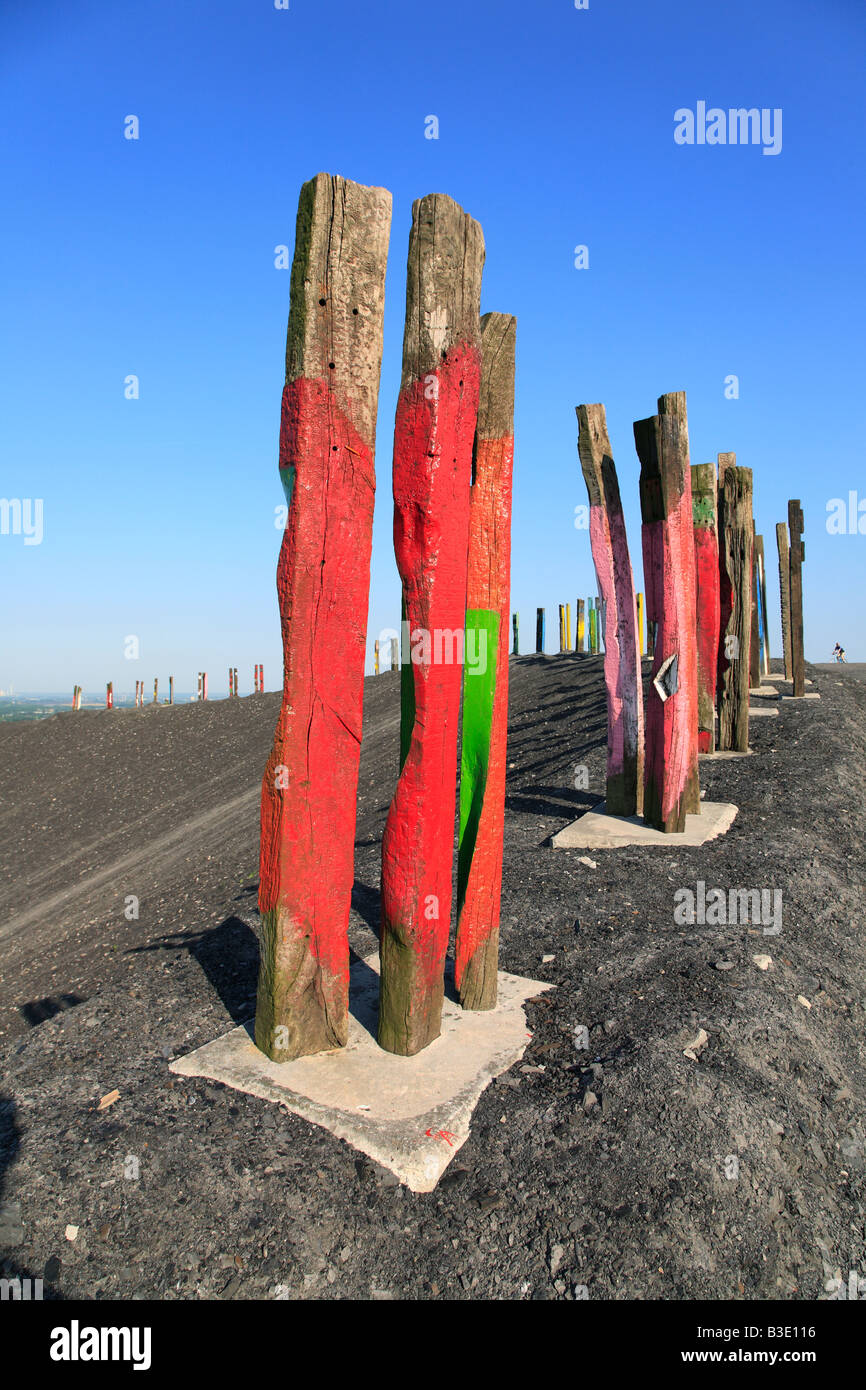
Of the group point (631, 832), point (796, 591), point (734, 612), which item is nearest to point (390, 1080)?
point (631, 832)

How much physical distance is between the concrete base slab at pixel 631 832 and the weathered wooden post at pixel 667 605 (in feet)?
0.47

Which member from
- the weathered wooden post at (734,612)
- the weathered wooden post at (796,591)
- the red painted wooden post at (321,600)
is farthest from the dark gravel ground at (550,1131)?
the weathered wooden post at (796,591)

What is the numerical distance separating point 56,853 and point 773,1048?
11.5m

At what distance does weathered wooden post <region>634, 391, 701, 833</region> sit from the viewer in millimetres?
6430

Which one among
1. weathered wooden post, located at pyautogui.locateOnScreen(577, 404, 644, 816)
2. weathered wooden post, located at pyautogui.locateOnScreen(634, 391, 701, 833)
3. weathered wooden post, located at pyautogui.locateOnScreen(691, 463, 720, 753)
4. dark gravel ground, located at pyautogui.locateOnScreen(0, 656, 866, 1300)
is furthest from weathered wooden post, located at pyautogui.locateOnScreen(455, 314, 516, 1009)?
weathered wooden post, located at pyautogui.locateOnScreen(691, 463, 720, 753)

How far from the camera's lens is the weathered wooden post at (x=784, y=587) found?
1280cm

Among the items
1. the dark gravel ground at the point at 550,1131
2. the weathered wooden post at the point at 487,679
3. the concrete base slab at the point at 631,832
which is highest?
the weathered wooden post at the point at 487,679

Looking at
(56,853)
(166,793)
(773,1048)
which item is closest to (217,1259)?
(773,1048)

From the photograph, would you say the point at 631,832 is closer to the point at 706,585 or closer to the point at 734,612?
the point at 706,585

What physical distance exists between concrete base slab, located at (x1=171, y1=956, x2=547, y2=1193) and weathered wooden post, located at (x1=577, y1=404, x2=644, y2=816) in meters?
3.63

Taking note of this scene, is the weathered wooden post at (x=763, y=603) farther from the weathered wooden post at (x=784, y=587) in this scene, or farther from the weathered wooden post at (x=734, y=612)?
the weathered wooden post at (x=734, y=612)

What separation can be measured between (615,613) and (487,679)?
3.74 m
